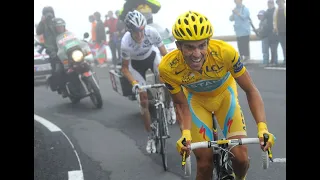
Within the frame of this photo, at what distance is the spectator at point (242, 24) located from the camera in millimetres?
16672

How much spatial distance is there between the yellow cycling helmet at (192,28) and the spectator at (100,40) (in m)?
17.2

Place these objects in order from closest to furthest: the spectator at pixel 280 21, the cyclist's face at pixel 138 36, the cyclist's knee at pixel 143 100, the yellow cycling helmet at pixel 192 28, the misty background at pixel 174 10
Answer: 1. the yellow cycling helmet at pixel 192 28
2. the cyclist's knee at pixel 143 100
3. the cyclist's face at pixel 138 36
4. the spectator at pixel 280 21
5. the misty background at pixel 174 10

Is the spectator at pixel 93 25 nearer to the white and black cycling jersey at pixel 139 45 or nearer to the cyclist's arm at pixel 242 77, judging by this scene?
the white and black cycling jersey at pixel 139 45

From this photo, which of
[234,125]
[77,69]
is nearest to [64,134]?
[77,69]

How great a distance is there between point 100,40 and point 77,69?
1090cm

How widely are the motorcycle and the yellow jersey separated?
678cm

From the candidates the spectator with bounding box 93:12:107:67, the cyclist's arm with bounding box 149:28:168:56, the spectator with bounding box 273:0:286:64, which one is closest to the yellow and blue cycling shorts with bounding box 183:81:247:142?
the cyclist's arm with bounding box 149:28:168:56

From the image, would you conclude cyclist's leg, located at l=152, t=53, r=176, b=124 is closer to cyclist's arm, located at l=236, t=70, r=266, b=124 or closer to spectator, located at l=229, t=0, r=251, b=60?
cyclist's arm, located at l=236, t=70, r=266, b=124

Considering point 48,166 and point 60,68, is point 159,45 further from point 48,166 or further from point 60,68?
point 60,68

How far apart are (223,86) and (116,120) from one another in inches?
220

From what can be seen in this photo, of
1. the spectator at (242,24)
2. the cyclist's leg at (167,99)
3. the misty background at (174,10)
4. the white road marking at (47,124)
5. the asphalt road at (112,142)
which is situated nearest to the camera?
the asphalt road at (112,142)

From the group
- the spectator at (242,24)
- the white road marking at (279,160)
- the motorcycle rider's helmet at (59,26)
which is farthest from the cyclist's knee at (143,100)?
the spectator at (242,24)

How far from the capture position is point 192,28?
4.14 meters
